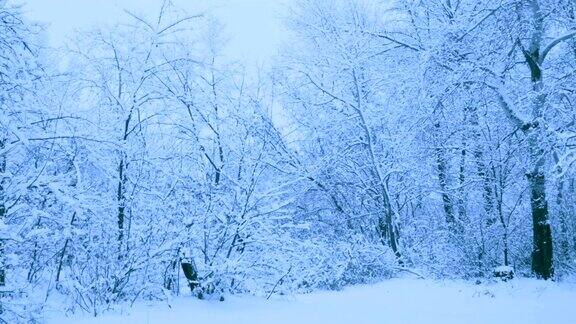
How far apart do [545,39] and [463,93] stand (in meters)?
1.90

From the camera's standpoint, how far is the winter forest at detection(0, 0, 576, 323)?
5.89 meters

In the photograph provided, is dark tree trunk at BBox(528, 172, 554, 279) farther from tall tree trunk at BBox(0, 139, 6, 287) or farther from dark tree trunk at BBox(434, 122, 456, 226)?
tall tree trunk at BBox(0, 139, 6, 287)

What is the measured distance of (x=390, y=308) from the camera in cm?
698

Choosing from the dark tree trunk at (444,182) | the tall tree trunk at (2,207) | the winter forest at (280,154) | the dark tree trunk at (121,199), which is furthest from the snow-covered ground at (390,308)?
the dark tree trunk at (444,182)

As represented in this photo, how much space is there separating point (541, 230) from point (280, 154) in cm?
659

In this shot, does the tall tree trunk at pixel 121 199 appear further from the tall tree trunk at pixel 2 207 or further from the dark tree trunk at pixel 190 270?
the tall tree trunk at pixel 2 207

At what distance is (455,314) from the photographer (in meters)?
6.28

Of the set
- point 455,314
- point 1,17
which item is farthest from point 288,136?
point 1,17

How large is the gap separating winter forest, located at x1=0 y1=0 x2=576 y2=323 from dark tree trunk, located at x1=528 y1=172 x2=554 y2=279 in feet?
Result: 0.10

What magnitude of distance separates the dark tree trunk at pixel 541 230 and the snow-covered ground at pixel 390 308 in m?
0.77

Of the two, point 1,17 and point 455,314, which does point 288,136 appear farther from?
point 1,17

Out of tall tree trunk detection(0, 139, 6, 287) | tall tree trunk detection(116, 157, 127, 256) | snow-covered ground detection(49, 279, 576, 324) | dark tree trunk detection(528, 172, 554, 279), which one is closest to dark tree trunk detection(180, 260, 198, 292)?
snow-covered ground detection(49, 279, 576, 324)

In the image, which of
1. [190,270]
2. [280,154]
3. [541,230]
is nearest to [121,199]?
[190,270]

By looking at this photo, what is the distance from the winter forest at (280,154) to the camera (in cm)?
589
